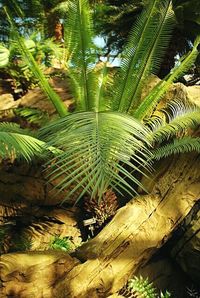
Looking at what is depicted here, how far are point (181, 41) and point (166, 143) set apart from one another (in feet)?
8.83

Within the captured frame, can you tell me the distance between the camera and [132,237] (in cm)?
341

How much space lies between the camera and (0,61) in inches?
202

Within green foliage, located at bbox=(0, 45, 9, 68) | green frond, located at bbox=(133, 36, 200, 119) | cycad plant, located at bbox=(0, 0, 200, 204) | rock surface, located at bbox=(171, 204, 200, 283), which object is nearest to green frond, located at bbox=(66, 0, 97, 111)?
cycad plant, located at bbox=(0, 0, 200, 204)

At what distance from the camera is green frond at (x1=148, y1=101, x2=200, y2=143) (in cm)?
395

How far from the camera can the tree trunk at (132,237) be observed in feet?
10.1

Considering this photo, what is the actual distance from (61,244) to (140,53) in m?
2.53

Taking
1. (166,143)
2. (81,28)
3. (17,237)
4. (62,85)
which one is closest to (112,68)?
(62,85)

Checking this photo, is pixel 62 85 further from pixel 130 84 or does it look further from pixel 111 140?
pixel 111 140

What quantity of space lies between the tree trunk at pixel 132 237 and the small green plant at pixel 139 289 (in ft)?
0.35

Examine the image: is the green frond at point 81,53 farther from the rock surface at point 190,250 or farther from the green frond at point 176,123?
the rock surface at point 190,250

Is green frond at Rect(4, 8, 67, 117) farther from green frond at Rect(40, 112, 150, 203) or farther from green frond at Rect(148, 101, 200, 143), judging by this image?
green frond at Rect(40, 112, 150, 203)

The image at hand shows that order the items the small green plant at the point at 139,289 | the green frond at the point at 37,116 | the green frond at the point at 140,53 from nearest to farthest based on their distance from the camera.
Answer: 1. the small green plant at the point at 139,289
2. the green frond at the point at 140,53
3. the green frond at the point at 37,116

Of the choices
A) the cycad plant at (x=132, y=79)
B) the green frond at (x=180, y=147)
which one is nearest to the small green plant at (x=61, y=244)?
the cycad plant at (x=132, y=79)

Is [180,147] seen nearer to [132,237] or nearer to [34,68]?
[132,237]
